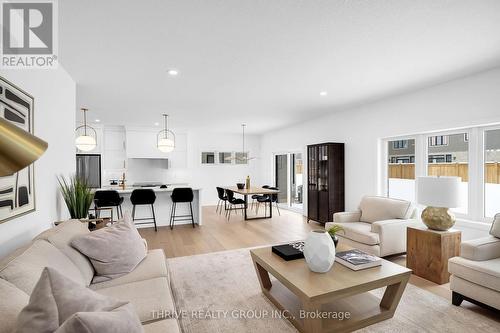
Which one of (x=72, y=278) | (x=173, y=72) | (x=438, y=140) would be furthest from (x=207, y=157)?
(x=72, y=278)

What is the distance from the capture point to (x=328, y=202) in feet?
17.7

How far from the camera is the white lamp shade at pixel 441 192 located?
2744 mm

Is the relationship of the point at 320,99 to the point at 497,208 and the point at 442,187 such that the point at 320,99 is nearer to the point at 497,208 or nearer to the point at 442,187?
the point at 442,187

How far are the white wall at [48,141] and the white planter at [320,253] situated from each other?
2.27m

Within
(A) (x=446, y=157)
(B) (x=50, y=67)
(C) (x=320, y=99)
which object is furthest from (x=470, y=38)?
(B) (x=50, y=67)

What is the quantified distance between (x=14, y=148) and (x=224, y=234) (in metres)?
4.49

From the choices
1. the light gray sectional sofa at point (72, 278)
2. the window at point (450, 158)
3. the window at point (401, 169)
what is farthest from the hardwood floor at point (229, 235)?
the light gray sectional sofa at point (72, 278)

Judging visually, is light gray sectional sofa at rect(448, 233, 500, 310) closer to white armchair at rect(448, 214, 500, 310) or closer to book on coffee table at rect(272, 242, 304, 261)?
white armchair at rect(448, 214, 500, 310)

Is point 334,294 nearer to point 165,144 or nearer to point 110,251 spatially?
point 110,251

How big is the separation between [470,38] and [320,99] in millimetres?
2324

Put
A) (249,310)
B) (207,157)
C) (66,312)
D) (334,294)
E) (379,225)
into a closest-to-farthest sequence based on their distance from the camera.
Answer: (66,312)
(334,294)
(249,310)
(379,225)
(207,157)

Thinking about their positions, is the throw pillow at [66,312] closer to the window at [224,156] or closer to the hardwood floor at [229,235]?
the hardwood floor at [229,235]

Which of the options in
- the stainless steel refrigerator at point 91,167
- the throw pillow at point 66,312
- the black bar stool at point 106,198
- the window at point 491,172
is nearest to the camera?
the throw pillow at point 66,312

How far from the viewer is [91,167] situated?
7012 mm
